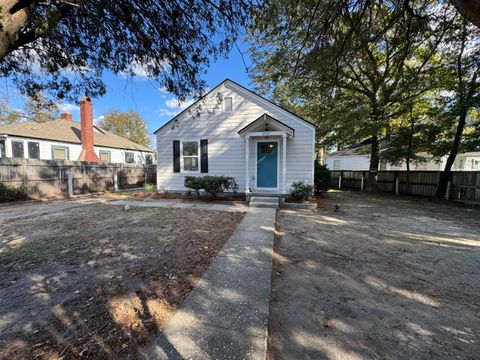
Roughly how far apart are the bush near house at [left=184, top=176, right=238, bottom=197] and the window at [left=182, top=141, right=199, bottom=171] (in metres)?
1.02

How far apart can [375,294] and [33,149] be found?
61.7ft

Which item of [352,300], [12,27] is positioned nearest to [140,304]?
[352,300]

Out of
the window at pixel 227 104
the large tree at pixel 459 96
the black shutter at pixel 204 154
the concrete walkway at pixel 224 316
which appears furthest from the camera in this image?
the black shutter at pixel 204 154

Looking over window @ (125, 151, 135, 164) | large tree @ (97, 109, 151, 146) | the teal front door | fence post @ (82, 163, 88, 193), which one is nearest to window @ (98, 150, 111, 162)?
window @ (125, 151, 135, 164)

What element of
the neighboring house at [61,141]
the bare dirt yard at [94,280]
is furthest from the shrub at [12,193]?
the neighboring house at [61,141]

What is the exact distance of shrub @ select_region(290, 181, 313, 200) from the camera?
826cm

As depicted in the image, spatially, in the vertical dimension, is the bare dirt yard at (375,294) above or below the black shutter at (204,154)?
below

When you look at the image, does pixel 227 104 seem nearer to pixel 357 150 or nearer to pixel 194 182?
pixel 194 182

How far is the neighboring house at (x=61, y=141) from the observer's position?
12.8 metres

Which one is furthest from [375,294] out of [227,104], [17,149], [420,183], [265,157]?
[17,149]

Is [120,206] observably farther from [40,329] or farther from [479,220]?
[479,220]

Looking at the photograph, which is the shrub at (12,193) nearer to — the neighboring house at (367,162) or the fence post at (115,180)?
the fence post at (115,180)

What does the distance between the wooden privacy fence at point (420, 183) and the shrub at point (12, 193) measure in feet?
62.3

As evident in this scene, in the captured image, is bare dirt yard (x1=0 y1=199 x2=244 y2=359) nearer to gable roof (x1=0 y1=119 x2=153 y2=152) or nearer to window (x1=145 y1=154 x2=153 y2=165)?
gable roof (x1=0 y1=119 x2=153 y2=152)
